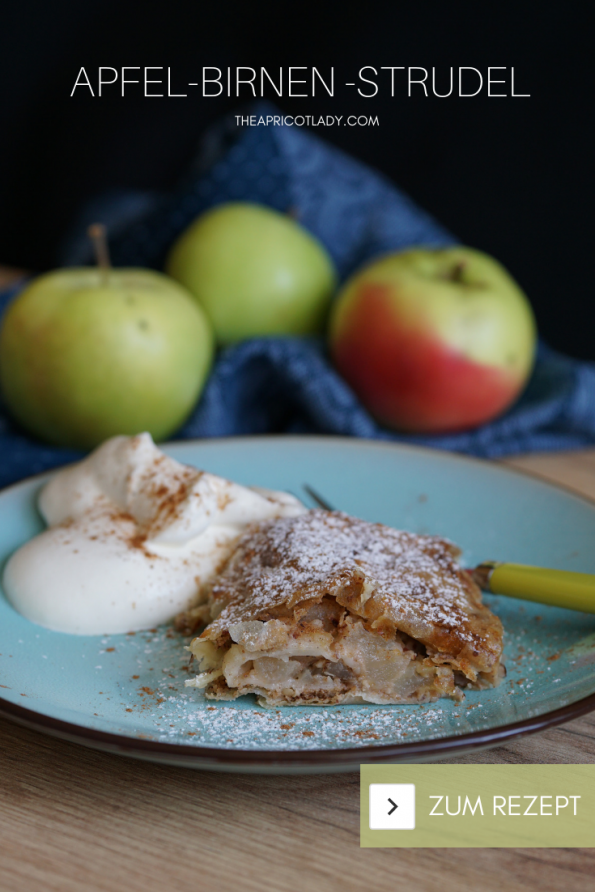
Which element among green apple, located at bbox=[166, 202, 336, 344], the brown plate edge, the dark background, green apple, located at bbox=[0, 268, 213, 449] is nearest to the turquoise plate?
the brown plate edge

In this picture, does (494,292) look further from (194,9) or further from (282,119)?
(194,9)

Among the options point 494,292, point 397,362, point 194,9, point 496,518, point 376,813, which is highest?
point 194,9

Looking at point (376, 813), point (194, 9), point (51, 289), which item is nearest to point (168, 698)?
point (376, 813)

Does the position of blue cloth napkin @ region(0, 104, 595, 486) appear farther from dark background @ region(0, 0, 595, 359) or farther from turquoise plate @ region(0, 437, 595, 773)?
Result: dark background @ region(0, 0, 595, 359)

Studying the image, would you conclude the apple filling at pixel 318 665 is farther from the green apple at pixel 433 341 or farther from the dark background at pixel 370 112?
the dark background at pixel 370 112

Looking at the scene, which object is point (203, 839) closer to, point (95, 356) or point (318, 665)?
point (318, 665)
